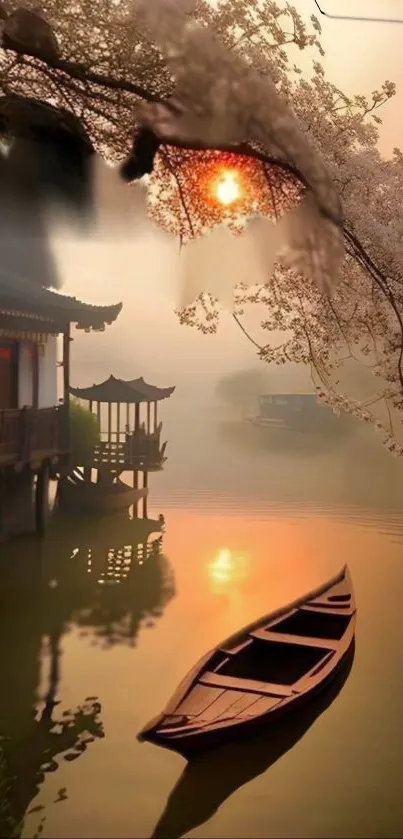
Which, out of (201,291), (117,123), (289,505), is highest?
(117,123)

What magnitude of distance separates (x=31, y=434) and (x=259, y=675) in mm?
8182

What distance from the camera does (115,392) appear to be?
82.2ft

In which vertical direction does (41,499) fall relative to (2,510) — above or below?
above

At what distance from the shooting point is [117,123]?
616cm

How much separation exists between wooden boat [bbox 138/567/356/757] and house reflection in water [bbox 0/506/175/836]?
53.5 inches

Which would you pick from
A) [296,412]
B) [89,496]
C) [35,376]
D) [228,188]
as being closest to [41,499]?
[35,376]

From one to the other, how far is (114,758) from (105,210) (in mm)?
5543

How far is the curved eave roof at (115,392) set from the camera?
24938 millimetres

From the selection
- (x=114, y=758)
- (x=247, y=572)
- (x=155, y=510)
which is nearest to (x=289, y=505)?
(x=155, y=510)

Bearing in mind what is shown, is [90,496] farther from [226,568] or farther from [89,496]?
[226,568]

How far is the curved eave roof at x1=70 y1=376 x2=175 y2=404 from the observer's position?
24938mm

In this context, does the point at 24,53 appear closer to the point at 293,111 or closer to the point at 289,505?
the point at 293,111

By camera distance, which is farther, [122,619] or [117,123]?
[122,619]

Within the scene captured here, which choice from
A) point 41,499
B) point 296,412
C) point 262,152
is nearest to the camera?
point 262,152
